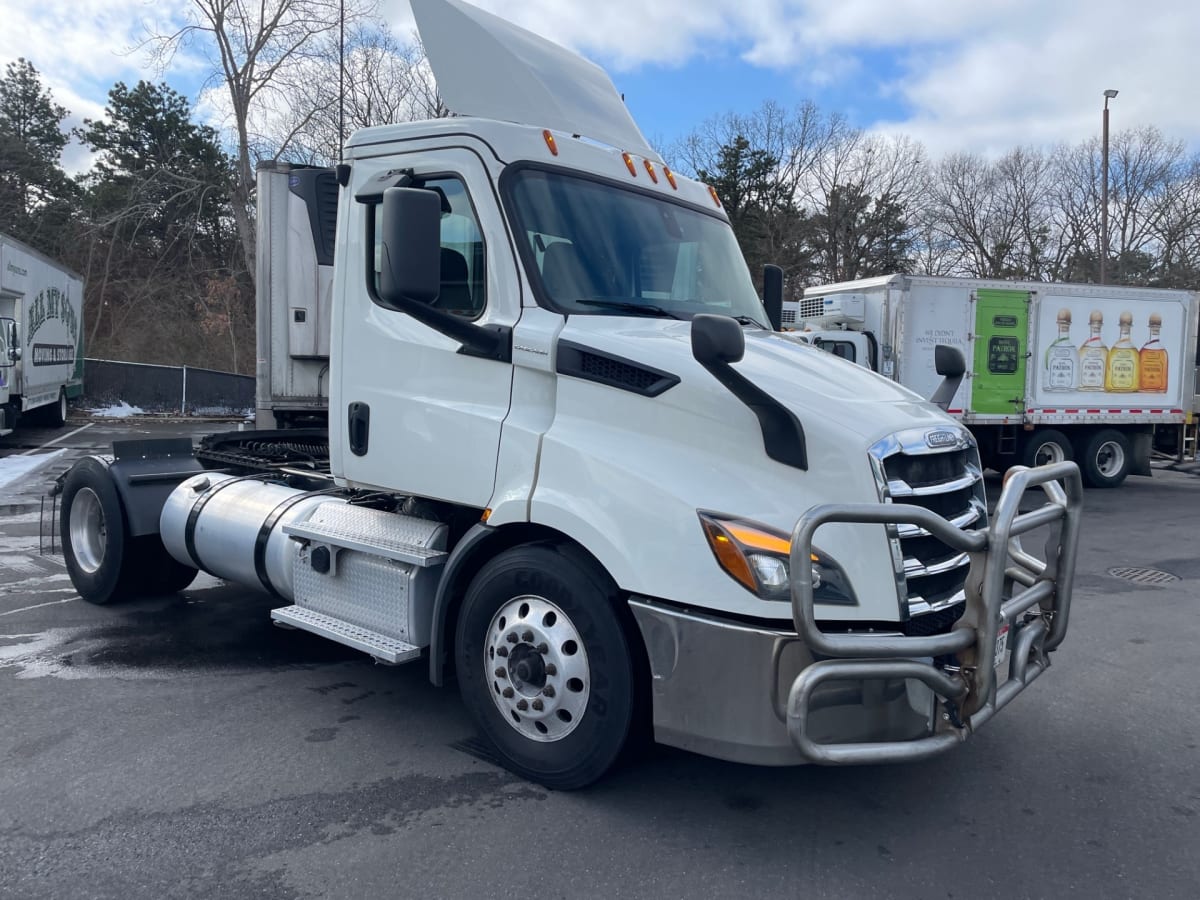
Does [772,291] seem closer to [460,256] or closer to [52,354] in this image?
[460,256]

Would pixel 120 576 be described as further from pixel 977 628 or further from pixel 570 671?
pixel 977 628

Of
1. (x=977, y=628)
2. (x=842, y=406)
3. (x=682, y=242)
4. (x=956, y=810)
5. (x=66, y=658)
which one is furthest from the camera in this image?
(x=66, y=658)

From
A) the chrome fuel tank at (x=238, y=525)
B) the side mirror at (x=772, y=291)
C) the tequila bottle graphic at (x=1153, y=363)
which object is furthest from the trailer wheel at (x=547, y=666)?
the tequila bottle graphic at (x=1153, y=363)

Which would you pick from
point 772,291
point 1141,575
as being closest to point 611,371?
point 772,291

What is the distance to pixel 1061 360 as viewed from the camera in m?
14.6

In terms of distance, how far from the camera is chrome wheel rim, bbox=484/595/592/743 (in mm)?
3670

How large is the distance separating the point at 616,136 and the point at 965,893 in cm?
379

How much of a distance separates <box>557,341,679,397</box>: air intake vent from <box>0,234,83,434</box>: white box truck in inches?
607

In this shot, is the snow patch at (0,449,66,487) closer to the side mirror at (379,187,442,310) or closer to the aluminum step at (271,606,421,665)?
the aluminum step at (271,606,421,665)

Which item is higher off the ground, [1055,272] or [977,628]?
[1055,272]

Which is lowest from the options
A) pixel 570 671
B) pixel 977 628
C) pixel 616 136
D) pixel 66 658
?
pixel 66 658

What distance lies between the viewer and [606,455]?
11.7ft

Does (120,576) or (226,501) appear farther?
(120,576)

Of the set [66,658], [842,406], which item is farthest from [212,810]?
[842,406]
